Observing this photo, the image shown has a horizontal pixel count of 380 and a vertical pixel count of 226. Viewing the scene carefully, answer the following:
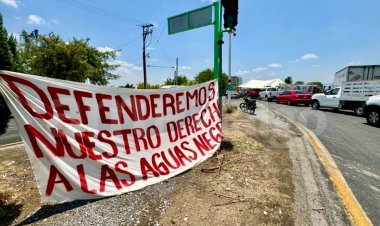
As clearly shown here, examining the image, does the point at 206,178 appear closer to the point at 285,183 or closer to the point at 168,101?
the point at 285,183

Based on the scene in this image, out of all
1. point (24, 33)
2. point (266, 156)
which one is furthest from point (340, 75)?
point (24, 33)

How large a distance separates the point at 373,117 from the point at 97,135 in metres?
13.4

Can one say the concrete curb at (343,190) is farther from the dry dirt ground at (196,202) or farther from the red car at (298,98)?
the red car at (298,98)

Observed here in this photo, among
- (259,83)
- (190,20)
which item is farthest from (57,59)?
(259,83)

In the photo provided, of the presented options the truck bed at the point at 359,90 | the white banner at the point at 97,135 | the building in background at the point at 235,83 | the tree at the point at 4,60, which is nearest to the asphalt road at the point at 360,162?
the white banner at the point at 97,135

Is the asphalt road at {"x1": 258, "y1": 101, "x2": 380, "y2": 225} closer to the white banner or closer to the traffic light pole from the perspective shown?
the white banner

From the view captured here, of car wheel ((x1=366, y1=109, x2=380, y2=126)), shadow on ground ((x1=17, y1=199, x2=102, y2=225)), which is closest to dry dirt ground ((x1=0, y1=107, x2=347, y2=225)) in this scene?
shadow on ground ((x1=17, y1=199, x2=102, y2=225))

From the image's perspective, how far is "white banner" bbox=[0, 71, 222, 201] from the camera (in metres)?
3.26

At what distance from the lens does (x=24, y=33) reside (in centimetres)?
3328

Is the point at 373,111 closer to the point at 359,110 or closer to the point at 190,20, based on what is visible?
the point at 359,110

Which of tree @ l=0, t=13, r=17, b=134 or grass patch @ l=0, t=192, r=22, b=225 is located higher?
tree @ l=0, t=13, r=17, b=134

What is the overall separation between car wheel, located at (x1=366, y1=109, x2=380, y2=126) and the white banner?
36.2 feet

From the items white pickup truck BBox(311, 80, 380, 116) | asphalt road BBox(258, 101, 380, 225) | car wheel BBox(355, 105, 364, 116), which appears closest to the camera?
asphalt road BBox(258, 101, 380, 225)

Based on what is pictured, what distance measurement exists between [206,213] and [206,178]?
3.75ft
